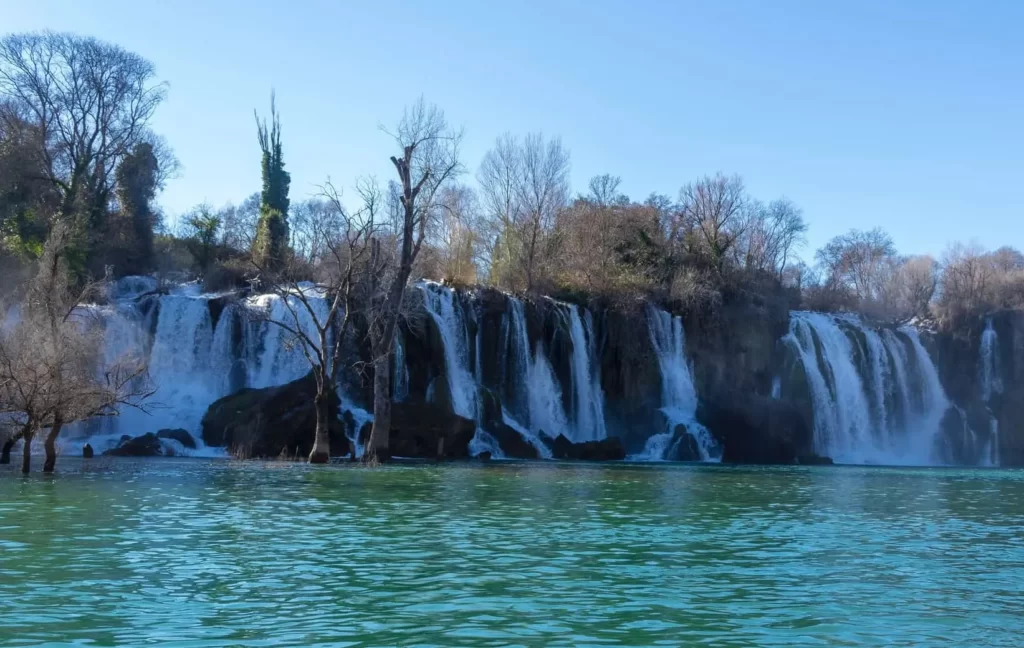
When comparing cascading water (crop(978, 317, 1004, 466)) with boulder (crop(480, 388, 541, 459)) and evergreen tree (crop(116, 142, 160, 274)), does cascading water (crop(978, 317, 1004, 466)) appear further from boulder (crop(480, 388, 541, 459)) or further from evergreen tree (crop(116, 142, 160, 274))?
evergreen tree (crop(116, 142, 160, 274))

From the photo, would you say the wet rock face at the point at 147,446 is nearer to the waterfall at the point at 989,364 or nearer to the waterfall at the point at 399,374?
the waterfall at the point at 399,374

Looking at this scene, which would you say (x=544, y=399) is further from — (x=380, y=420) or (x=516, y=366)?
(x=380, y=420)

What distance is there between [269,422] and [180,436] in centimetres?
319

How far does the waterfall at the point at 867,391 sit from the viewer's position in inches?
2133

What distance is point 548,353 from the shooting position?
48250 mm

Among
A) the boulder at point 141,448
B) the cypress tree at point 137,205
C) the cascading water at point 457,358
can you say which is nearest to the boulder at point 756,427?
the cascading water at point 457,358

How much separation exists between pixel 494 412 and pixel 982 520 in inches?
1052

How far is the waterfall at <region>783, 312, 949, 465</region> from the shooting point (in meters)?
54.2

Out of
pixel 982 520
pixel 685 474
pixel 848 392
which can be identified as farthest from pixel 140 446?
pixel 848 392

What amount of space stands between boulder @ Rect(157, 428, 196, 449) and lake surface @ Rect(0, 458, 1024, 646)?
14808mm

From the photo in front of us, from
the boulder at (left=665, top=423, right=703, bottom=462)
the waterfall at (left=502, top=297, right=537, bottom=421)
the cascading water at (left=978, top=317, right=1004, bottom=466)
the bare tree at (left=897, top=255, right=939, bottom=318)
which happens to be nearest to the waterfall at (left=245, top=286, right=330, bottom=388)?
the waterfall at (left=502, top=297, right=537, bottom=421)

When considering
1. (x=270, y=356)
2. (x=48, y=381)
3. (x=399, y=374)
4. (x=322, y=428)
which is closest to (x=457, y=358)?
(x=399, y=374)

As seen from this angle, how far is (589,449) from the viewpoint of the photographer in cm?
4334

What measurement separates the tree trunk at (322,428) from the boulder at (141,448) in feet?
23.5
